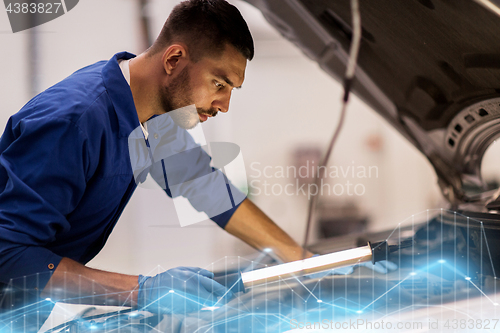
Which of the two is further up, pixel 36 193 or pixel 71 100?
pixel 71 100

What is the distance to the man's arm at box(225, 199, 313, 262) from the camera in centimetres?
83

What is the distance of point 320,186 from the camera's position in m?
1.32

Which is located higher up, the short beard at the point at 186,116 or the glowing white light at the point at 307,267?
the short beard at the point at 186,116

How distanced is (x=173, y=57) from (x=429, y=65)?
0.49 metres

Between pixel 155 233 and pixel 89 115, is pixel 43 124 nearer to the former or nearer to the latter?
pixel 89 115

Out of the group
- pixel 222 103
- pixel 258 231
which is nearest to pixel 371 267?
pixel 258 231

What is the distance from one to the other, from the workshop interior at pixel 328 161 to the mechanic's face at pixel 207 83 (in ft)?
0.51

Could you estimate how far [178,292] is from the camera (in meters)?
0.58

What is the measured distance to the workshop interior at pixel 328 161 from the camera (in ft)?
1.81

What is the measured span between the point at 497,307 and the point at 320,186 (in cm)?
79

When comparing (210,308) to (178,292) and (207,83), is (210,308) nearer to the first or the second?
(178,292)
